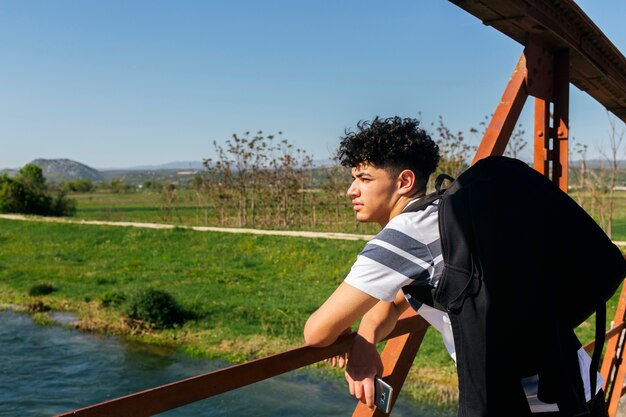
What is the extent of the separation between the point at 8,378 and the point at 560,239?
1024 centimetres

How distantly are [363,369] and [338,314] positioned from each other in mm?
197

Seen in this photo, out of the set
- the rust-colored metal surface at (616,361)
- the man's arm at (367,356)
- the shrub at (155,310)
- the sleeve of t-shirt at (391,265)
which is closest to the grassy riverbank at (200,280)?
the shrub at (155,310)

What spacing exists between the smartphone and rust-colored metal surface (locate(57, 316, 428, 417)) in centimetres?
11

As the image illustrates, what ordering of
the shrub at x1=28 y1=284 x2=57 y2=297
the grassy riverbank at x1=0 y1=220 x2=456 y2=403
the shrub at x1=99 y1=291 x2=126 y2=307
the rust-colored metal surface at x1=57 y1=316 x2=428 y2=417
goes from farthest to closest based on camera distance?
the shrub at x1=28 y1=284 x2=57 y2=297 → the shrub at x1=99 y1=291 x2=126 y2=307 → the grassy riverbank at x1=0 y1=220 x2=456 y2=403 → the rust-colored metal surface at x1=57 y1=316 x2=428 y2=417

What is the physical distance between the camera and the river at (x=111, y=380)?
868 cm

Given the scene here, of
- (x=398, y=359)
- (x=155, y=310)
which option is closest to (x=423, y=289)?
(x=398, y=359)

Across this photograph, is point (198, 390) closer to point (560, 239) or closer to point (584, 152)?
point (560, 239)

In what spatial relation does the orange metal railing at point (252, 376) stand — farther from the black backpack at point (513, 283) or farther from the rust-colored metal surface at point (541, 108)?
the rust-colored metal surface at point (541, 108)

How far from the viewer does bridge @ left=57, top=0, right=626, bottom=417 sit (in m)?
1.30

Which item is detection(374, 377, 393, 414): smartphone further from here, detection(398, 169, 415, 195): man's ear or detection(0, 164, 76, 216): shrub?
detection(0, 164, 76, 216): shrub

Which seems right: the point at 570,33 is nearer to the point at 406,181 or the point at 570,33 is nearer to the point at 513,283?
the point at 406,181

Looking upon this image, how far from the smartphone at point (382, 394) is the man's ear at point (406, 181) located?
1.44 ft

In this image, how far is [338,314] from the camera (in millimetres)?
1477

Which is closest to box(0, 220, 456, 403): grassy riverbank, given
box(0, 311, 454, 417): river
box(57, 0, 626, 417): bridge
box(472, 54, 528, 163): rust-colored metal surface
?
box(0, 311, 454, 417): river
